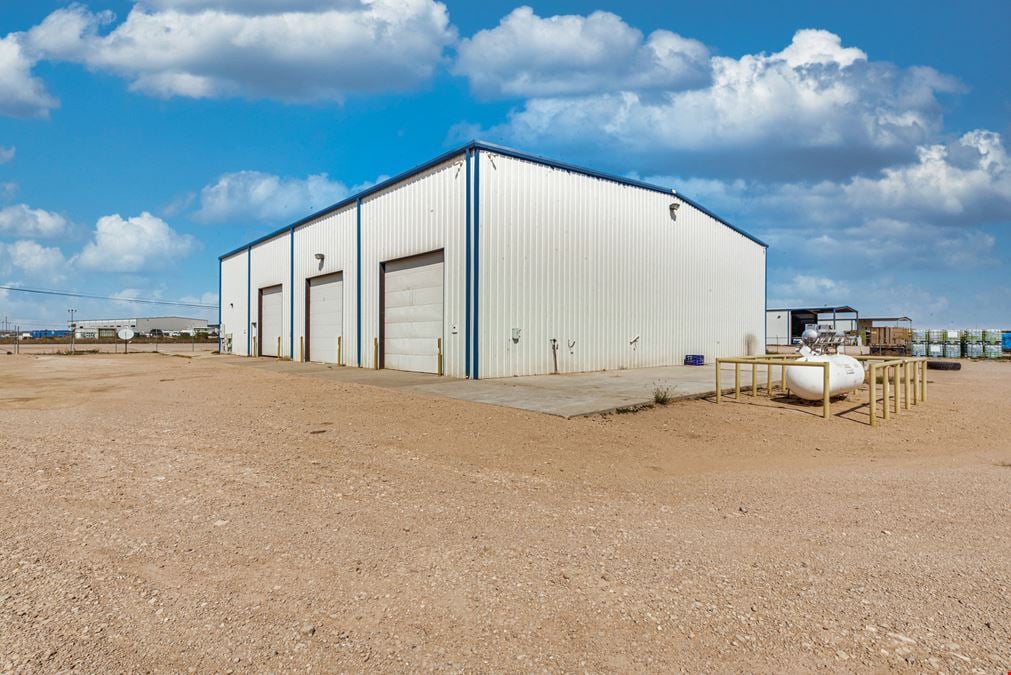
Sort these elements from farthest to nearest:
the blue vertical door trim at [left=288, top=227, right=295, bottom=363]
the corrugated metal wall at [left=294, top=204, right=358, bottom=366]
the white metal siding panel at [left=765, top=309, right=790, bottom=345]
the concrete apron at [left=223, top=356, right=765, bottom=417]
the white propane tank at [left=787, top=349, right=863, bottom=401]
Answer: the white metal siding panel at [left=765, top=309, right=790, bottom=345] < the blue vertical door trim at [left=288, top=227, right=295, bottom=363] < the corrugated metal wall at [left=294, top=204, right=358, bottom=366] < the white propane tank at [left=787, top=349, right=863, bottom=401] < the concrete apron at [left=223, top=356, right=765, bottom=417]

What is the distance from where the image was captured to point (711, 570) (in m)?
3.41

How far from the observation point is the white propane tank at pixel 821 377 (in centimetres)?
1009

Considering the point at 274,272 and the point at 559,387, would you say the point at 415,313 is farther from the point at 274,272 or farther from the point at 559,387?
the point at 274,272

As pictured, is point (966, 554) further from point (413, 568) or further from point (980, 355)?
point (980, 355)

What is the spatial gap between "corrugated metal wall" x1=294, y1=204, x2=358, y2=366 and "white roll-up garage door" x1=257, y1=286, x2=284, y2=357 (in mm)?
2769

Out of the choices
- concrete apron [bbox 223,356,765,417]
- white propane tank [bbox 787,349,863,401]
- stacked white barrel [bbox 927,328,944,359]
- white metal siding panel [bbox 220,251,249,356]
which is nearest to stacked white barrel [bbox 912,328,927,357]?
stacked white barrel [bbox 927,328,944,359]

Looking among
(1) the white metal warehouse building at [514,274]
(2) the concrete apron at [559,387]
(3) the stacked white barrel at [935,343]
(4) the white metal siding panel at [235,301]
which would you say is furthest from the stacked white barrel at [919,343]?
(4) the white metal siding panel at [235,301]

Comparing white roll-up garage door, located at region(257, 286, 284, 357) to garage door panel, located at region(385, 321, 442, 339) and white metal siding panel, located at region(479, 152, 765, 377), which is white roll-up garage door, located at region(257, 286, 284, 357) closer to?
garage door panel, located at region(385, 321, 442, 339)

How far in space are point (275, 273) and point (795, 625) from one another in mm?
28717

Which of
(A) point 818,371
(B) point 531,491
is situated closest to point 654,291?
(A) point 818,371

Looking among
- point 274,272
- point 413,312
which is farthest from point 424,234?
point 274,272

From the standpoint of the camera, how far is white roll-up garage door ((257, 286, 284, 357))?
28000 mm

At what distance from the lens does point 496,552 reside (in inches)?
144

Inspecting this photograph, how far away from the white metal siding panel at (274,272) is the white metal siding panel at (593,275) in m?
14.6
